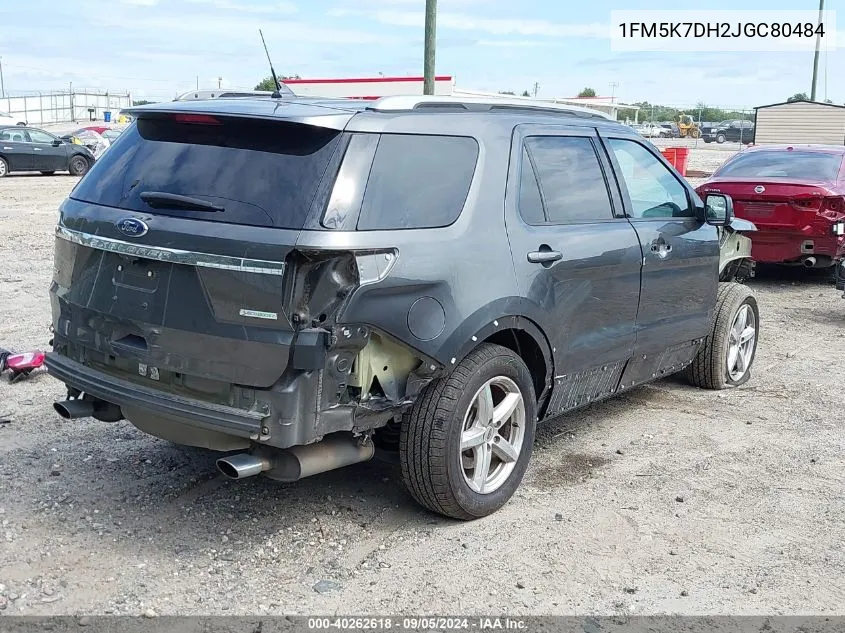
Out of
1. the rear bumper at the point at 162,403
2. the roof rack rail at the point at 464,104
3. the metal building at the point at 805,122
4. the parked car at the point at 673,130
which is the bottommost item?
the rear bumper at the point at 162,403

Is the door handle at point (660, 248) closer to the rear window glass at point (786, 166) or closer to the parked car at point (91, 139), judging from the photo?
the rear window glass at point (786, 166)

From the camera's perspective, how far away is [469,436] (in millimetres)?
4410

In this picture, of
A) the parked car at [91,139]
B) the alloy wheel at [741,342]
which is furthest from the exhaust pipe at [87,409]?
the parked car at [91,139]

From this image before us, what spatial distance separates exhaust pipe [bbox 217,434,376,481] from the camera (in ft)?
12.7

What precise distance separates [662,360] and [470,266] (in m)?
2.28

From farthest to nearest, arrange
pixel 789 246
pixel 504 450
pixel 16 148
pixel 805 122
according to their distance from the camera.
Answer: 1. pixel 805 122
2. pixel 16 148
3. pixel 789 246
4. pixel 504 450

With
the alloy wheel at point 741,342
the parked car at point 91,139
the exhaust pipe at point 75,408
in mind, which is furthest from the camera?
the parked car at point 91,139

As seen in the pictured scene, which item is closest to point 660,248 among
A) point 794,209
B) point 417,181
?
point 417,181

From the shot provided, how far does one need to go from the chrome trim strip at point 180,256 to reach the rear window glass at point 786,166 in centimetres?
942

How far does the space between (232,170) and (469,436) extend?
158 centimetres

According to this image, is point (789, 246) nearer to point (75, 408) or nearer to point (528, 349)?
point (528, 349)

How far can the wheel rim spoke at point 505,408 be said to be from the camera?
456 centimetres

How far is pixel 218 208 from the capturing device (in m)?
3.94

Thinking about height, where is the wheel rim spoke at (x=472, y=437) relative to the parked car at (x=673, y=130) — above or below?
below
